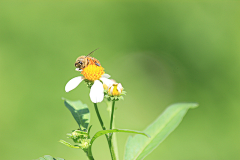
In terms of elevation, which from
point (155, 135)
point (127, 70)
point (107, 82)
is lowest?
point (155, 135)

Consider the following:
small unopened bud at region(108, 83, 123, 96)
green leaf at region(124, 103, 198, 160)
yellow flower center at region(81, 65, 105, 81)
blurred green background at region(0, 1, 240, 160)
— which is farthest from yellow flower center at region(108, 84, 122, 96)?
→ blurred green background at region(0, 1, 240, 160)

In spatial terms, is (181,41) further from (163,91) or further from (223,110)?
(223,110)

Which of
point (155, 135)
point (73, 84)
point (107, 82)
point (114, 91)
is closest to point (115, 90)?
point (114, 91)

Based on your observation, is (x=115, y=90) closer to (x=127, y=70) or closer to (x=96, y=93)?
(x=96, y=93)

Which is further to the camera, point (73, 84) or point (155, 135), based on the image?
point (155, 135)

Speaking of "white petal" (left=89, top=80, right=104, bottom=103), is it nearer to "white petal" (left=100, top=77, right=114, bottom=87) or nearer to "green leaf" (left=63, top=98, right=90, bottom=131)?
"white petal" (left=100, top=77, right=114, bottom=87)

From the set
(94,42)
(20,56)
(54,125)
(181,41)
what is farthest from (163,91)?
(20,56)
